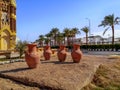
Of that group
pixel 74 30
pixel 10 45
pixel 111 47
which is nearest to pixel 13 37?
pixel 10 45

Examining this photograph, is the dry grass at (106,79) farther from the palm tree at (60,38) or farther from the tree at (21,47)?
the palm tree at (60,38)

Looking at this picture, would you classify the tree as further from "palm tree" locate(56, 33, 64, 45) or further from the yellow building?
"palm tree" locate(56, 33, 64, 45)

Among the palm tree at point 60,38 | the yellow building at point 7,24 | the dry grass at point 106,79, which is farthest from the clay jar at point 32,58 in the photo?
the palm tree at point 60,38

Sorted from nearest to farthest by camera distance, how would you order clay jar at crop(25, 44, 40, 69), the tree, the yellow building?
clay jar at crop(25, 44, 40, 69) < the tree < the yellow building

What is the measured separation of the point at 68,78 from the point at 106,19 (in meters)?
51.8

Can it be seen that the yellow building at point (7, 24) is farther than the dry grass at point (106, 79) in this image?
Yes

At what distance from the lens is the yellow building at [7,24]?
3528 cm

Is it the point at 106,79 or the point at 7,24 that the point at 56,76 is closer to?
the point at 106,79

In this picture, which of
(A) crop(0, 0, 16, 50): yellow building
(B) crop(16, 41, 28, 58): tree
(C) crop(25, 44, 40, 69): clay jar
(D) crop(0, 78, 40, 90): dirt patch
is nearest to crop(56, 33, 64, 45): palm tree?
(A) crop(0, 0, 16, 50): yellow building

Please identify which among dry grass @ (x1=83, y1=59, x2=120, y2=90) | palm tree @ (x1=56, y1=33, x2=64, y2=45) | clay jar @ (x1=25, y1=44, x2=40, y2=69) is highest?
palm tree @ (x1=56, y1=33, x2=64, y2=45)

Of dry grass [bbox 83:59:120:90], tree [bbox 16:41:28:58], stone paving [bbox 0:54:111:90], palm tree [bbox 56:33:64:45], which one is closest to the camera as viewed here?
stone paving [bbox 0:54:111:90]

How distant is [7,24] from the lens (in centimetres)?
3656

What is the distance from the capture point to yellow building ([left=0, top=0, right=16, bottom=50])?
3528 cm

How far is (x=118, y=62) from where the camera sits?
→ 15781 mm
